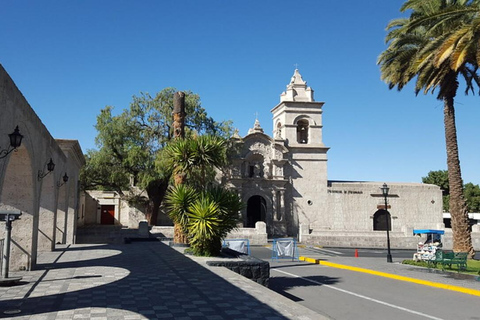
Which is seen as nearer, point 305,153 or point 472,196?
point 305,153

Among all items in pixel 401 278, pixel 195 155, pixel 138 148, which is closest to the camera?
pixel 195 155

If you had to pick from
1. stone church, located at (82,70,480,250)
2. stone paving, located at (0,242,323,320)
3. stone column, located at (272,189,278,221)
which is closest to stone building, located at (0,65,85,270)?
stone paving, located at (0,242,323,320)

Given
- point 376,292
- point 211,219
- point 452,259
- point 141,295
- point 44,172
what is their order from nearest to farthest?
point 141,295 < point 376,292 < point 211,219 < point 44,172 < point 452,259

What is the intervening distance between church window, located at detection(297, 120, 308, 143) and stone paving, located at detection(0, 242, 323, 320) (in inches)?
1195

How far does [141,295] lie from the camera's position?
8.30m

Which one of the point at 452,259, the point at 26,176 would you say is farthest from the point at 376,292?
the point at 26,176

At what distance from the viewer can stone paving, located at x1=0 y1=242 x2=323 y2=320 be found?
6.86 meters

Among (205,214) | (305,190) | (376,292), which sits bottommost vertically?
(376,292)

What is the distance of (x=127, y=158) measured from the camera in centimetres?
3328

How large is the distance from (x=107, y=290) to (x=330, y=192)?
33.1 metres

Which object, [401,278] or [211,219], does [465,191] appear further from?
[211,219]

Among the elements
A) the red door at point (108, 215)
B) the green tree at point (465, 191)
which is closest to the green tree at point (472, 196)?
the green tree at point (465, 191)

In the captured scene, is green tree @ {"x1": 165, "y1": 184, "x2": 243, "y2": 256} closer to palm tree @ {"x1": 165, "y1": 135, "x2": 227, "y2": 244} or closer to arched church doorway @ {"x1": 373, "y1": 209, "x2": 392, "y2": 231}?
palm tree @ {"x1": 165, "y1": 135, "x2": 227, "y2": 244}

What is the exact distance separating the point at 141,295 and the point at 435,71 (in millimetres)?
17365
